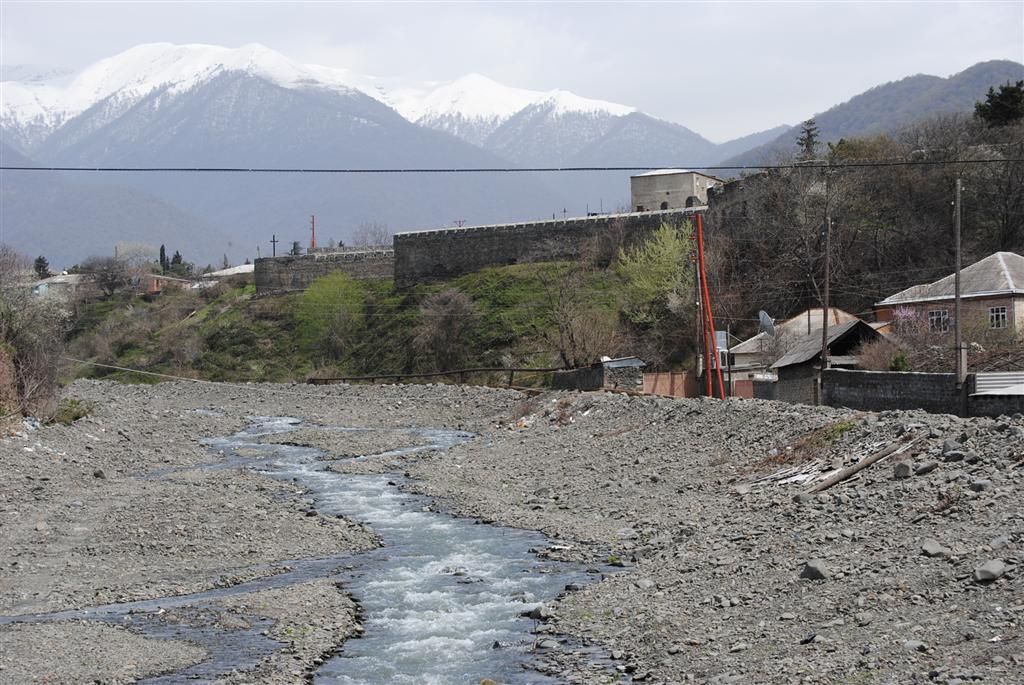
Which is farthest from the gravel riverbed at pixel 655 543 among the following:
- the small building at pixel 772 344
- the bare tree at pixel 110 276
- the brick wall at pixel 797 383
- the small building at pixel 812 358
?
the bare tree at pixel 110 276

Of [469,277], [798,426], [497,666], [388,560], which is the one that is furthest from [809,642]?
[469,277]

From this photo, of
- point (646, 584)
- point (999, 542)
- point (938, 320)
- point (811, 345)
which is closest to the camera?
point (999, 542)

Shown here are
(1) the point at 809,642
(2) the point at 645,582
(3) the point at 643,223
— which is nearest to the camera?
(1) the point at 809,642

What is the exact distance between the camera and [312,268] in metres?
83.4

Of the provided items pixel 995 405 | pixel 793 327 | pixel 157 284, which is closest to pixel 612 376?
pixel 793 327

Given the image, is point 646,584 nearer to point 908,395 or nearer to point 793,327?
point 908,395

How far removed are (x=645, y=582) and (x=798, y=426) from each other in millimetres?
10057

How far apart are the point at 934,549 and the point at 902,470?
14.5ft

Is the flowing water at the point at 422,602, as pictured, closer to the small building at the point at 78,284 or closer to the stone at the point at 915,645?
the stone at the point at 915,645

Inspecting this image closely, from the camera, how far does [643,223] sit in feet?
213

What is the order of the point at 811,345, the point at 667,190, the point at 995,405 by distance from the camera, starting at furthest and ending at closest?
the point at 667,190
the point at 811,345
the point at 995,405

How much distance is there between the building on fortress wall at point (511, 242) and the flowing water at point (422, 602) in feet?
143

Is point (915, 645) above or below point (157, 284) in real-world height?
below

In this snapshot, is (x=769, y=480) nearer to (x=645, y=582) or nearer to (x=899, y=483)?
(x=899, y=483)
